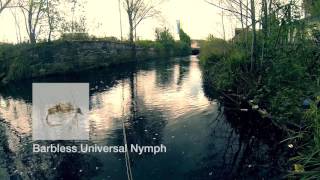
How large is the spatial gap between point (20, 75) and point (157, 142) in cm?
1816

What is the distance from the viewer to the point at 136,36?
43.1m

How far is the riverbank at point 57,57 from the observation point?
2392 centimetres

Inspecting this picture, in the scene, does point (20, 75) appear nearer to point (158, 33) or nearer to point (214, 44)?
point (214, 44)

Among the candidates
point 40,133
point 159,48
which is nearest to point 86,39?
point 159,48

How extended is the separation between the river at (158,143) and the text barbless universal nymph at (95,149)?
18 cm

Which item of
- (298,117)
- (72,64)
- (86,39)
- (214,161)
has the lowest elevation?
(214,161)

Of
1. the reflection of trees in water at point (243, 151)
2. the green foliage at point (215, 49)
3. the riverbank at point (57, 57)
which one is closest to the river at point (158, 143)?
the reflection of trees in water at point (243, 151)

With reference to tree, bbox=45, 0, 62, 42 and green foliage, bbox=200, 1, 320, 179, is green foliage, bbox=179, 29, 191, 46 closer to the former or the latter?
tree, bbox=45, 0, 62, 42

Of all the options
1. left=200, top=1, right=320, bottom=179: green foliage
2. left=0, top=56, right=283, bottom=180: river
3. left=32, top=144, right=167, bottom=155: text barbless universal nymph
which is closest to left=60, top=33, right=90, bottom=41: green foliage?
left=0, top=56, right=283, bottom=180: river

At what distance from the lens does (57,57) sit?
27.8 meters

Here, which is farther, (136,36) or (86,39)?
(136,36)

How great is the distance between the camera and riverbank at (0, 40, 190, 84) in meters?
23.9

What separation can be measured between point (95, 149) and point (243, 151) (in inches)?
145

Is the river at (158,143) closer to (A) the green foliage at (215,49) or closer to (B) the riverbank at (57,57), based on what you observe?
(A) the green foliage at (215,49)
